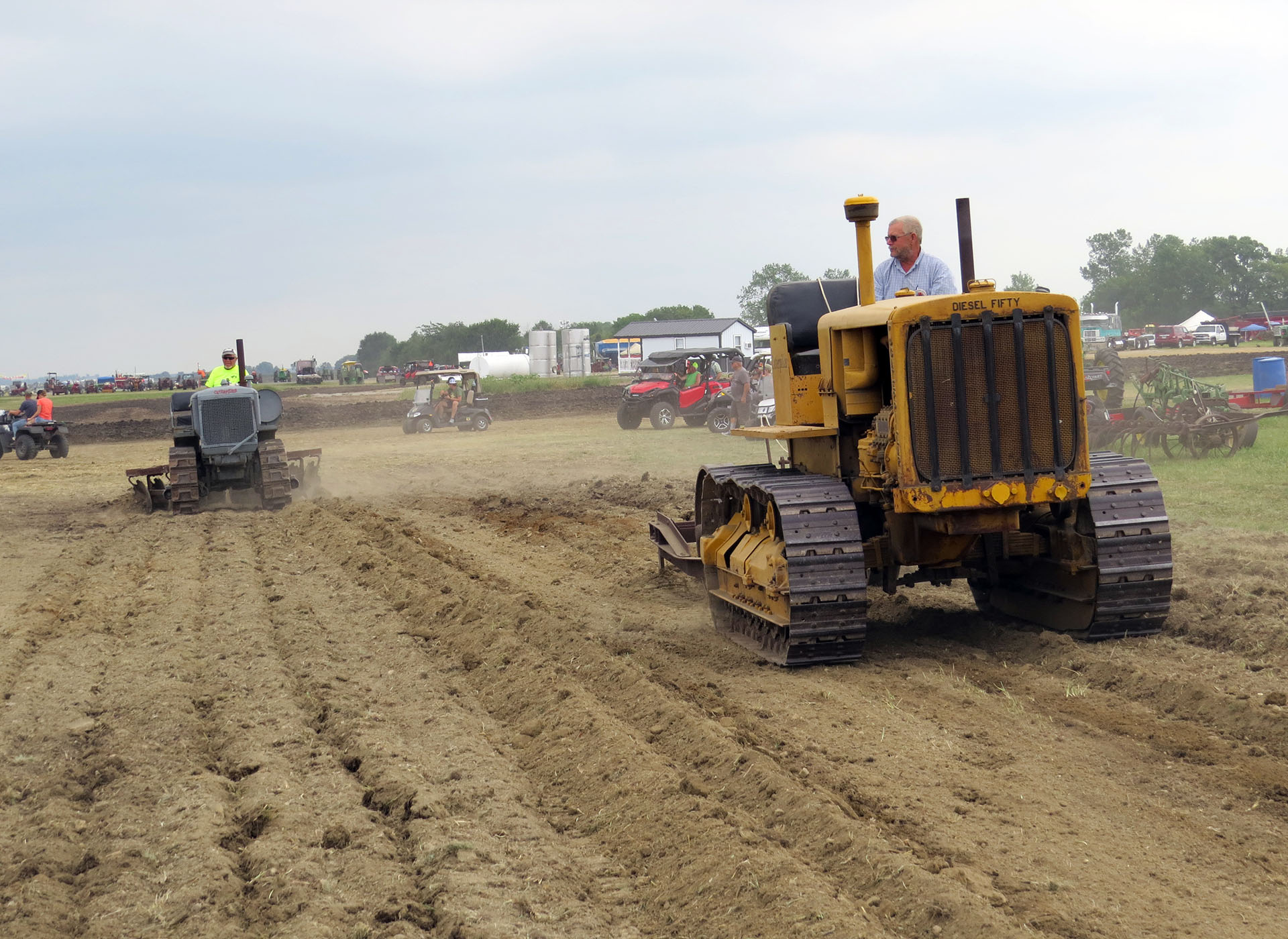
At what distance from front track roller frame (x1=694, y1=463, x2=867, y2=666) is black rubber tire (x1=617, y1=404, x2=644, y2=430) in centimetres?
2303

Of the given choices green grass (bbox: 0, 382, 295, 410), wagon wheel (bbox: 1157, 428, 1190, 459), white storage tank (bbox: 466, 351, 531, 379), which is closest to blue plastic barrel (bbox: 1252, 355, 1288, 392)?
wagon wheel (bbox: 1157, 428, 1190, 459)

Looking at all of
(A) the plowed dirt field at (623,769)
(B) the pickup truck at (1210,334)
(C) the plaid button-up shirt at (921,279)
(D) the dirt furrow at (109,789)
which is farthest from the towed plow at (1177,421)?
(B) the pickup truck at (1210,334)

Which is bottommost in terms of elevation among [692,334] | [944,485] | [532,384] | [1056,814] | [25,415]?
[1056,814]

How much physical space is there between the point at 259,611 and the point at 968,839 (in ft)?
22.4

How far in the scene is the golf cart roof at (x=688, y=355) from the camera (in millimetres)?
31547

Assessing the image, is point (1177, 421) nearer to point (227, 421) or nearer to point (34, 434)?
point (227, 421)

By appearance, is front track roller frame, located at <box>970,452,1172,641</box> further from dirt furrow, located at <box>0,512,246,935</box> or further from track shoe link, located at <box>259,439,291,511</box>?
track shoe link, located at <box>259,439,291,511</box>

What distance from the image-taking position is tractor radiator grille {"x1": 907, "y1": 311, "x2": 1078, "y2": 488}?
22.0ft

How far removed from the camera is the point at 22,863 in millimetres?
4625

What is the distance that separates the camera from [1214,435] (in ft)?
55.0

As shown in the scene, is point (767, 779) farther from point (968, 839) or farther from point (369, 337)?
point (369, 337)

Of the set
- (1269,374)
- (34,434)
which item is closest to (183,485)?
(34,434)

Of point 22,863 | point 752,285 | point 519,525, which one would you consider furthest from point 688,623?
point 752,285

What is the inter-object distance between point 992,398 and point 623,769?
115 inches
